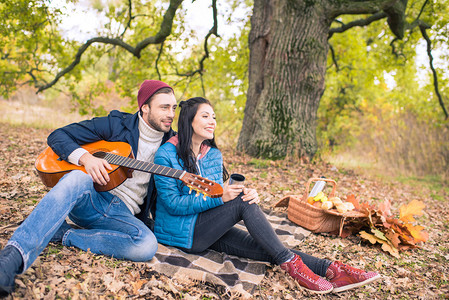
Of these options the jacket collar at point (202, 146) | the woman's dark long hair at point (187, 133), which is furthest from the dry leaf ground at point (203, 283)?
the jacket collar at point (202, 146)

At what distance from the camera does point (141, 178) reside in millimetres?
2977

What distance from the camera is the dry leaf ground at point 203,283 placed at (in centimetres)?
216

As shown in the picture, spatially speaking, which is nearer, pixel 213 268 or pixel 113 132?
pixel 213 268

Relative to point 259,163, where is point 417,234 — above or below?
below

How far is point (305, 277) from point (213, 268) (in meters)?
0.75

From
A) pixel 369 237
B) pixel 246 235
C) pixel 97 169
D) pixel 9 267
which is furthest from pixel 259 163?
pixel 9 267

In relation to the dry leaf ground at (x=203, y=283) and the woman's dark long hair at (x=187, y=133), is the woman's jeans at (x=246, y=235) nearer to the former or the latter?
the dry leaf ground at (x=203, y=283)

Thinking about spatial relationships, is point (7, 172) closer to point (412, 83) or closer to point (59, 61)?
point (59, 61)

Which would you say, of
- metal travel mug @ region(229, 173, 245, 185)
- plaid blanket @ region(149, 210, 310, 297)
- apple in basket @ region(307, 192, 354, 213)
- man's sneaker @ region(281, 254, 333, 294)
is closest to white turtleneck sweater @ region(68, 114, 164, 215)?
plaid blanket @ region(149, 210, 310, 297)

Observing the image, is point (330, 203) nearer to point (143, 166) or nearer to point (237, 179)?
point (237, 179)

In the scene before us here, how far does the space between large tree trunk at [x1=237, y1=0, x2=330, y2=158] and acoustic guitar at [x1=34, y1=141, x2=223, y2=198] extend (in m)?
4.58

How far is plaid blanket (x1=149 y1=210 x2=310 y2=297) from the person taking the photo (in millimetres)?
2578

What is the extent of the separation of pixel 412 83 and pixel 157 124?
788 inches

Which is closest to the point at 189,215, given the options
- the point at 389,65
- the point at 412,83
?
the point at 389,65
